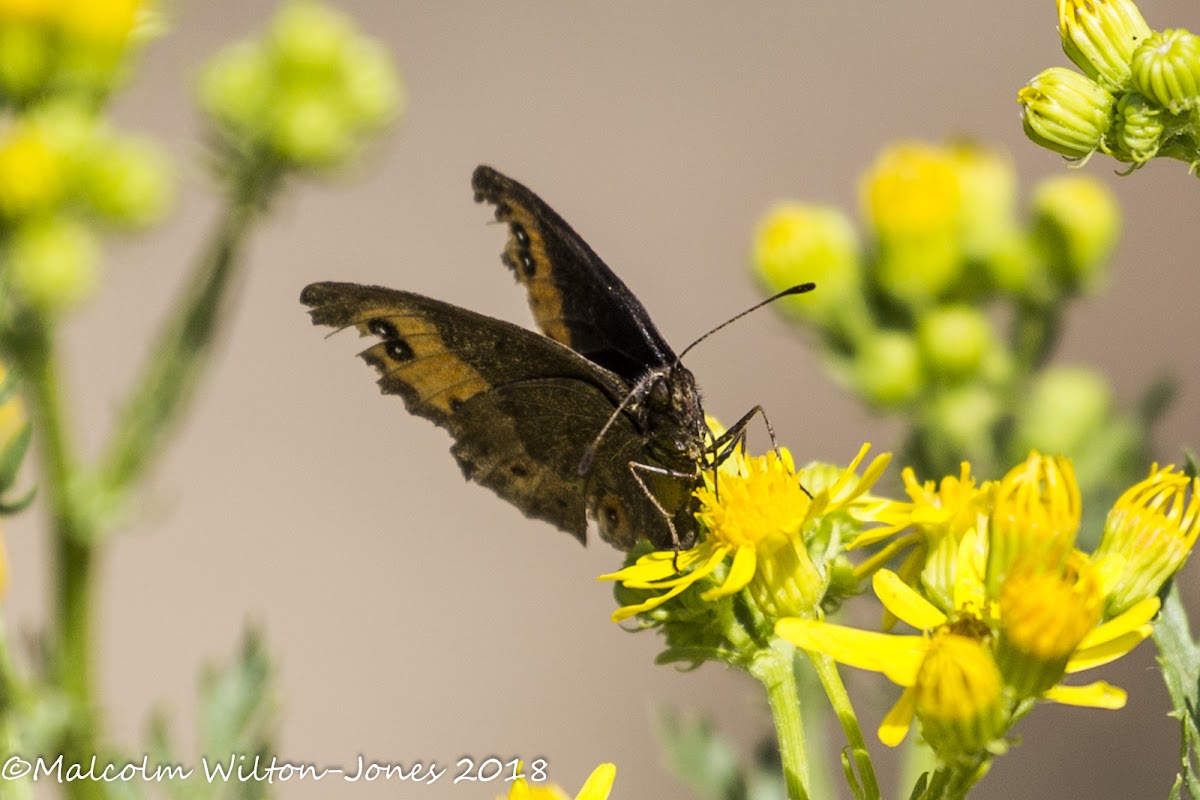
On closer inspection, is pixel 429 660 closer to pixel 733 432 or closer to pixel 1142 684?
pixel 1142 684

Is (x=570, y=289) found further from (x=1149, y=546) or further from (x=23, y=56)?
(x=23, y=56)

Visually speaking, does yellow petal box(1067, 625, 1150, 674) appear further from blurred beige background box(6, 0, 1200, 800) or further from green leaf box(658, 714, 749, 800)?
blurred beige background box(6, 0, 1200, 800)

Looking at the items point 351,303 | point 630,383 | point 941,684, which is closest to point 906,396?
point 630,383

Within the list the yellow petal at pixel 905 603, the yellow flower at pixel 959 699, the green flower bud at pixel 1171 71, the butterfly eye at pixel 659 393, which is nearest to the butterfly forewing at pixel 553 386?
the butterfly eye at pixel 659 393

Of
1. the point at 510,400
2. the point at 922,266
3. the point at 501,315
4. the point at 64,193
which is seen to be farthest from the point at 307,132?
the point at 501,315

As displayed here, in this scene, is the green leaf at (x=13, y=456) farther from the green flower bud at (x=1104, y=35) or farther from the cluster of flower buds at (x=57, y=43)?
the green flower bud at (x=1104, y=35)

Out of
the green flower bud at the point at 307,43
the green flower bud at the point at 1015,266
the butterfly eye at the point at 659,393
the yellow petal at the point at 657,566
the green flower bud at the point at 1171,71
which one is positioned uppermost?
the green flower bud at the point at 307,43

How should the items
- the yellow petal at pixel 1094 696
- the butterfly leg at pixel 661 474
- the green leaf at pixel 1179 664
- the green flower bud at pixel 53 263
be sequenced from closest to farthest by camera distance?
the yellow petal at pixel 1094 696, the green leaf at pixel 1179 664, the butterfly leg at pixel 661 474, the green flower bud at pixel 53 263
